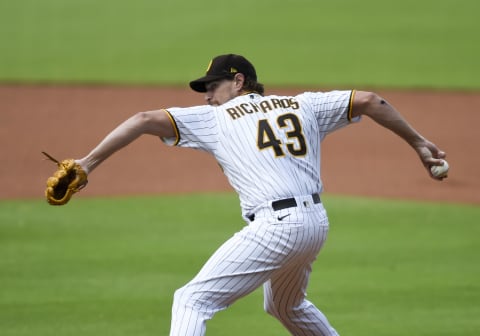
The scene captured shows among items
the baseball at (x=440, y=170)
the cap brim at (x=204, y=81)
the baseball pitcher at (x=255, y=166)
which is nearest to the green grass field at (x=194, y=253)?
the baseball at (x=440, y=170)

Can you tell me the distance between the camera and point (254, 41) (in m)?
24.2

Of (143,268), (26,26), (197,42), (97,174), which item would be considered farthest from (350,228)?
(26,26)

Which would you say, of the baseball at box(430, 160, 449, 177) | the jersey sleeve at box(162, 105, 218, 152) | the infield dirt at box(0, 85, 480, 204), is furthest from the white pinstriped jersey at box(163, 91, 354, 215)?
the infield dirt at box(0, 85, 480, 204)

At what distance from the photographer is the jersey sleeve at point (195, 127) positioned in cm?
511


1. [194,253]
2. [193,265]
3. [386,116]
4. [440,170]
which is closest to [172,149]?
[194,253]

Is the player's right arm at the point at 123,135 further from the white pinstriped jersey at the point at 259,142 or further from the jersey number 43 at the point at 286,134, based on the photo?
the jersey number 43 at the point at 286,134

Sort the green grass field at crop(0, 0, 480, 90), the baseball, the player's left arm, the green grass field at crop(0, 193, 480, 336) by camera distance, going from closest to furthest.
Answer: the player's left arm
the baseball
the green grass field at crop(0, 193, 480, 336)
the green grass field at crop(0, 0, 480, 90)

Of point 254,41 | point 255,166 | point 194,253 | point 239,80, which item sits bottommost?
point 194,253

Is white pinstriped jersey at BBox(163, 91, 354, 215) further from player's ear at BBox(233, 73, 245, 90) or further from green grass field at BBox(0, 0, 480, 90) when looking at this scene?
green grass field at BBox(0, 0, 480, 90)

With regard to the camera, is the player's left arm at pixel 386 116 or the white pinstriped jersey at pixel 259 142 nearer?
the white pinstriped jersey at pixel 259 142

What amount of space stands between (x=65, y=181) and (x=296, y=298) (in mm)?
1569

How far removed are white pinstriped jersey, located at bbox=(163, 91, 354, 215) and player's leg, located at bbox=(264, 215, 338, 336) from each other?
34 cm

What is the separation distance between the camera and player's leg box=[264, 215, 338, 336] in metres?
5.15

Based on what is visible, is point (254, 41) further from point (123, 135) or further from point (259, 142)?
point (123, 135)
